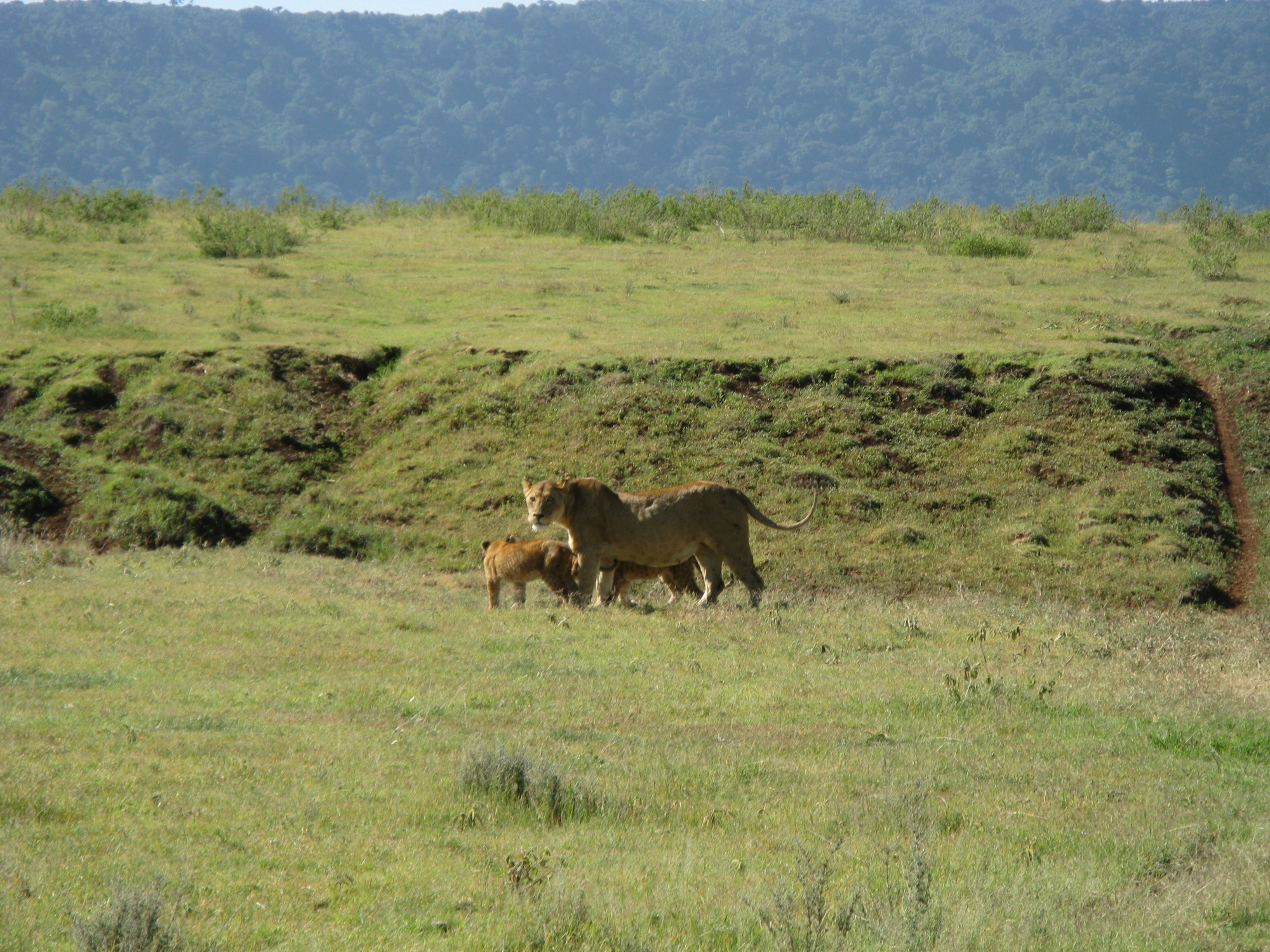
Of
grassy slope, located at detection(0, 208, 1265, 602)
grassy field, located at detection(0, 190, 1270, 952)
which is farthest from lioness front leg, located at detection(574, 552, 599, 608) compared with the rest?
grassy slope, located at detection(0, 208, 1265, 602)

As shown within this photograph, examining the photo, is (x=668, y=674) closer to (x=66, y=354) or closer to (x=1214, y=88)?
(x=66, y=354)

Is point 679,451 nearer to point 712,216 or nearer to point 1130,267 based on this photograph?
point 1130,267

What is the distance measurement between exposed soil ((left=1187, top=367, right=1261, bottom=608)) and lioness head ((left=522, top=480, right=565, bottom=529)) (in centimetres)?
928

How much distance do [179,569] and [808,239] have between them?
28.9 m

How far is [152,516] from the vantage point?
63.4 ft

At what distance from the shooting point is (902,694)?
10719 mm

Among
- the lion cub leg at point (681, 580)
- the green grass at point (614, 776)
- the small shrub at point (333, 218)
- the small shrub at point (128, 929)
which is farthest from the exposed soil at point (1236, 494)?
the small shrub at point (333, 218)

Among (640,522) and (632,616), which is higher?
(640,522)

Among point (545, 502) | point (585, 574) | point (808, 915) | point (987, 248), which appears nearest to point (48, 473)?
point (545, 502)

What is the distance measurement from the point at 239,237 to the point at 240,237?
0.02 m

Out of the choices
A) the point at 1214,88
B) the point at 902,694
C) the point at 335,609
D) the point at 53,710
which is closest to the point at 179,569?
the point at 335,609

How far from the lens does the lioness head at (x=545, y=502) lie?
1462 centimetres

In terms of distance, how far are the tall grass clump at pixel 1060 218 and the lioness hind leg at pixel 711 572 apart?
30158mm

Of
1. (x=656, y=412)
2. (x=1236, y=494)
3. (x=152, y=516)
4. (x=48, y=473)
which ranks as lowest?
(x=152, y=516)
